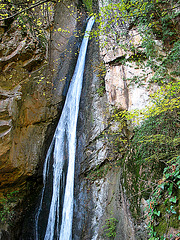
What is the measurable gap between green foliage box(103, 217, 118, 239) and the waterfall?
1.39m

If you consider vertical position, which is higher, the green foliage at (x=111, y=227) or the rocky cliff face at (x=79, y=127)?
the rocky cliff face at (x=79, y=127)

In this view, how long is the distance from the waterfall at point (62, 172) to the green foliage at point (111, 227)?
4.55 ft

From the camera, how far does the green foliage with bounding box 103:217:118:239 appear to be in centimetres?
416

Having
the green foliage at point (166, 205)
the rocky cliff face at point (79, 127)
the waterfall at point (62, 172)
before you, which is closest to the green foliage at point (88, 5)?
the rocky cliff face at point (79, 127)

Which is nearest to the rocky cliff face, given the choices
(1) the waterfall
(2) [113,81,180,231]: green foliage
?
(1) the waterfall

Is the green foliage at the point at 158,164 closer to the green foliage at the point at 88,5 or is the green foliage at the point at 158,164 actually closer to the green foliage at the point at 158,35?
the green foliage at the point at 158,35

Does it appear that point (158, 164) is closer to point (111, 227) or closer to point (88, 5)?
point (111, 227)

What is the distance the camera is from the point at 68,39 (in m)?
9.09

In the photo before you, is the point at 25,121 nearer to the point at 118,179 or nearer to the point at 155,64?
the point at 118,179

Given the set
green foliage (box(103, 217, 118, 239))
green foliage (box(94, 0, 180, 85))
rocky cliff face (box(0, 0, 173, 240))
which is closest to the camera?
green foliage (box(103, 217, 118, 239))

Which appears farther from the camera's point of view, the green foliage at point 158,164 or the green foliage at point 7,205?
the green foliage at point 7,205

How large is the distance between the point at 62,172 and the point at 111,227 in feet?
8.54

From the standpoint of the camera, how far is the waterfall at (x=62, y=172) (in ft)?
17.6

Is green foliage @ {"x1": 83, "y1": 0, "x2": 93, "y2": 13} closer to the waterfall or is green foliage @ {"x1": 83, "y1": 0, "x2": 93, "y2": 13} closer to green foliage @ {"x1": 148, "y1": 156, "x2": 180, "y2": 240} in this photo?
the waterfall
